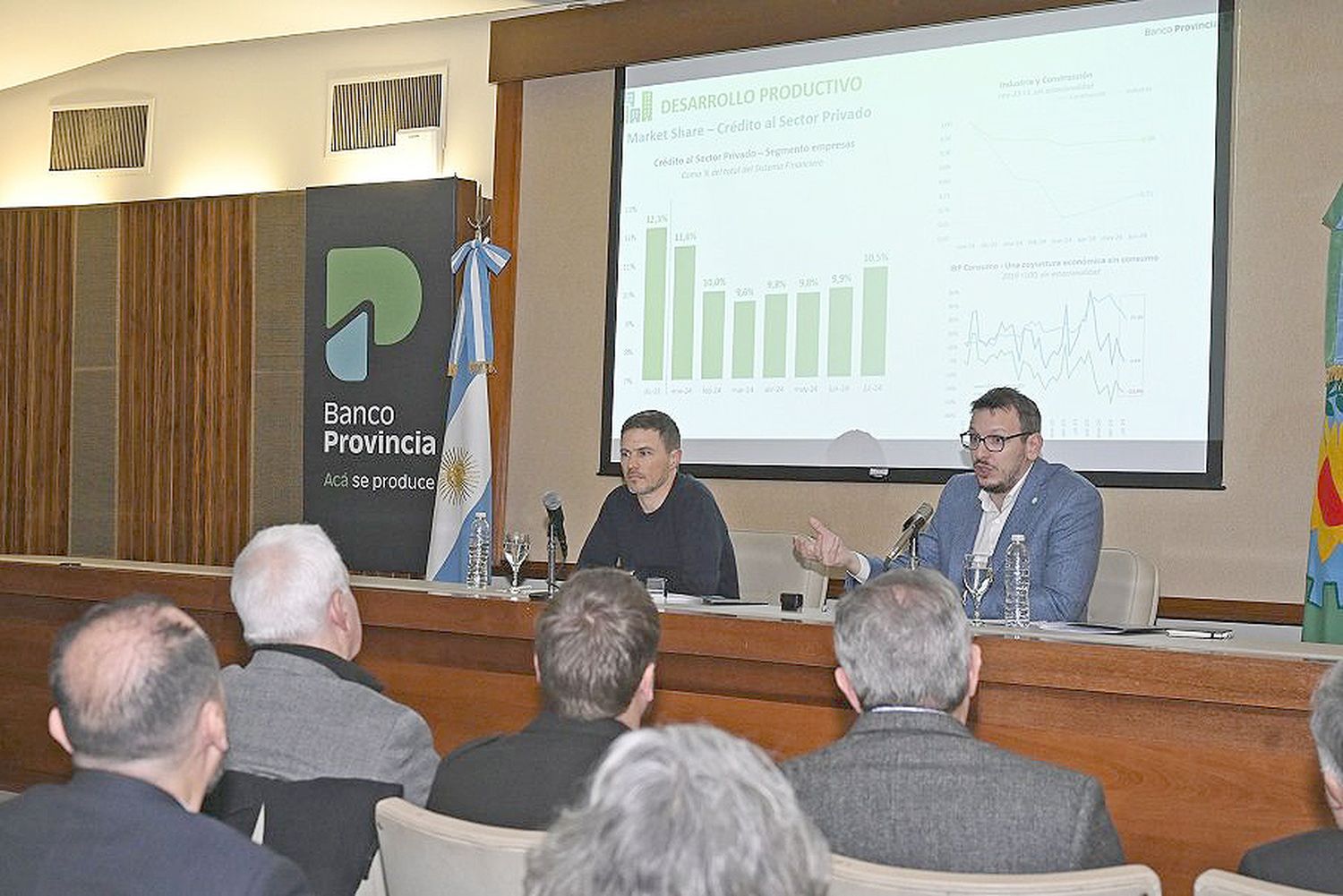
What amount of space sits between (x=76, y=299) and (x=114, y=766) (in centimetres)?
643

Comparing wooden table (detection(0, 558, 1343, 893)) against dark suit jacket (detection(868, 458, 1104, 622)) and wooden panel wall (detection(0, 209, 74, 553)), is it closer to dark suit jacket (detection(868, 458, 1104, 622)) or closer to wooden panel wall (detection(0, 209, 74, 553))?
dark suit jacket (detection(868, 458, 1104, 622))

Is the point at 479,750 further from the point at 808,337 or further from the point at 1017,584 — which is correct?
the point at 808,337

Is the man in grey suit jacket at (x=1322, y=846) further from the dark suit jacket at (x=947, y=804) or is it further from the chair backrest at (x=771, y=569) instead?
the chair backrest at (x=771, y=569)

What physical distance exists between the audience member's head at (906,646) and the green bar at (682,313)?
3.84 m

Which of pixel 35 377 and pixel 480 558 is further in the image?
pixel 35 377

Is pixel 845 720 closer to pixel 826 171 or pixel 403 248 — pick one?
pixel 826 171

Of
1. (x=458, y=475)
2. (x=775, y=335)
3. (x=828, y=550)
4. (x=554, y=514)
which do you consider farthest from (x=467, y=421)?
(x=828, y=550)

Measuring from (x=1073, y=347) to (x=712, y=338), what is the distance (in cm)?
139

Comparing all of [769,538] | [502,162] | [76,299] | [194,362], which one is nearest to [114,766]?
[769,538]

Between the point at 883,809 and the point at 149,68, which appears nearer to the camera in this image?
the point at 883,809

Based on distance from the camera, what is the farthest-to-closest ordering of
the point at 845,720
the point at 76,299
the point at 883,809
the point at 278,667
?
the point at 76,299 → the point at 845,720 → the point at 278,667 → the point at 883,809

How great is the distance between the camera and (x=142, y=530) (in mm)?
7426

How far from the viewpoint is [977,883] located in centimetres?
164

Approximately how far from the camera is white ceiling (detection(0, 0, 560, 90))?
22.3 feet
